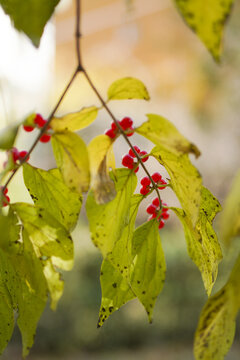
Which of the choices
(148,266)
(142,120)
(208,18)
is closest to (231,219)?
(208,18)

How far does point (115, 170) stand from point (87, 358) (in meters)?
3.75

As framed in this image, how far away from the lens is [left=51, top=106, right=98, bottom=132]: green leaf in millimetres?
343

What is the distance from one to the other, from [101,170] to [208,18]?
0.14 metres

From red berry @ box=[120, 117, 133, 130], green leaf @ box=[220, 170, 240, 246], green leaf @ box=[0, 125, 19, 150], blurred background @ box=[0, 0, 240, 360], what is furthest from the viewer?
blurred background @ box=[0, 0, 240, 360]

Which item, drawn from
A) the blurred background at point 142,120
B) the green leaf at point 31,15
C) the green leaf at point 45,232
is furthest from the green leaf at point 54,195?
the blurred background at point 142,120

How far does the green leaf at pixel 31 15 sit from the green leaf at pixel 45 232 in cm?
13

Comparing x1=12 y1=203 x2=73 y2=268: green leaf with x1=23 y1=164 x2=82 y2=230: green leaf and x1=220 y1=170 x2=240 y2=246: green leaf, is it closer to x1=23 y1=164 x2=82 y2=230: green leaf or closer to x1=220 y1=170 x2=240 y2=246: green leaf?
x1=23 y1=164 x2=82 y2=230: green leaf

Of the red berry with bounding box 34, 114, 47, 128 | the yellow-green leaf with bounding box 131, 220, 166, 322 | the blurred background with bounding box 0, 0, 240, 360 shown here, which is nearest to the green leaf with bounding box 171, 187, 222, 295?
the yellow-green leaf with bounding box 131, 220, 166, 322

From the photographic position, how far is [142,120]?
4.68 m

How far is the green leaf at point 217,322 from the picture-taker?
277 mm

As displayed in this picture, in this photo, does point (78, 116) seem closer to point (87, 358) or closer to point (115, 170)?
point (115, 170)

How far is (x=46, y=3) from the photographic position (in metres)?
0.31

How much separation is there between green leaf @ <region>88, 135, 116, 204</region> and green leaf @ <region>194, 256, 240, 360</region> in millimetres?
96

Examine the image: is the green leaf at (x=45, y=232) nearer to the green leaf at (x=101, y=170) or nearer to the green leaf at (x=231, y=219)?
the green leaf at (x=101, y=170)
